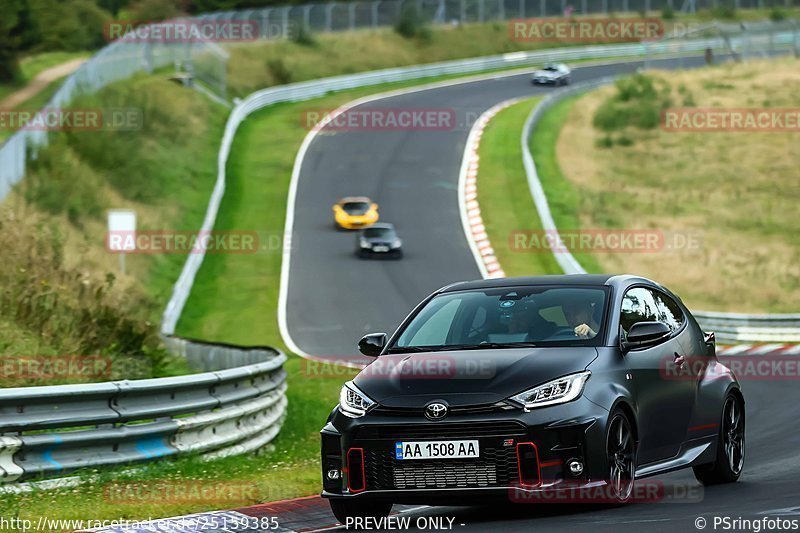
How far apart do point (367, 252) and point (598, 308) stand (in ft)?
96.4

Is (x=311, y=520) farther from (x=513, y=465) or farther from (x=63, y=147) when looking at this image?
(x=63, y=147)

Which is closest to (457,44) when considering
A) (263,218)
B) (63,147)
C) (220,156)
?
(220,156)

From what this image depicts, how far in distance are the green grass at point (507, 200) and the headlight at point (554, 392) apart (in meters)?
26.5

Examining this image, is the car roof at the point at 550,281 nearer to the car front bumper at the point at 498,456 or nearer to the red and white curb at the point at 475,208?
the car front bumper at the point at 498,456

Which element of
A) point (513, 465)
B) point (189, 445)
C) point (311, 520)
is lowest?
point (189, 445)

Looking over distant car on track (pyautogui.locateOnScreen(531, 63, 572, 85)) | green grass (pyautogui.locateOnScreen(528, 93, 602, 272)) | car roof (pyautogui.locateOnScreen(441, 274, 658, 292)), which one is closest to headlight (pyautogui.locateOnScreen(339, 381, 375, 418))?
car roof (pyautogui.locateOnScreen(441, 274, 658, 292))

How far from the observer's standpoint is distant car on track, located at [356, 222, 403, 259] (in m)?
38.4

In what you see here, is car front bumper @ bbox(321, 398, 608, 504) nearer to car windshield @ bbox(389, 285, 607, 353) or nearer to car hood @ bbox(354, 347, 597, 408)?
car hood @ bbox(354, 347, 597, 408)

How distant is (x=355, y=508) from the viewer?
8.81 metres

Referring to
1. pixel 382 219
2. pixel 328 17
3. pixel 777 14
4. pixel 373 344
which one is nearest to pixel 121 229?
pixel 382 219

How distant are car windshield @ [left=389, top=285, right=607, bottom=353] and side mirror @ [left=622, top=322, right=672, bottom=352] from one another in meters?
0.21

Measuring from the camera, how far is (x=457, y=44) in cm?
8644

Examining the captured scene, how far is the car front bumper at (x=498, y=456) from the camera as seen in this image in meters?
8.26

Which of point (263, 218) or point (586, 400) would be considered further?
point (263, 218)
